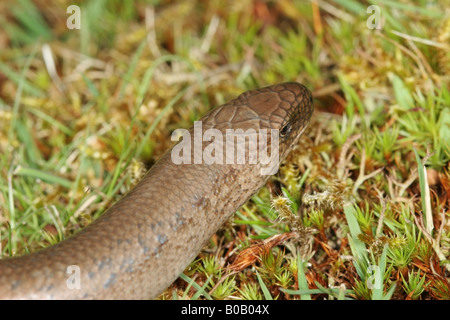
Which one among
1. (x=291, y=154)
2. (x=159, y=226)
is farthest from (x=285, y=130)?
(x=159, y=226)

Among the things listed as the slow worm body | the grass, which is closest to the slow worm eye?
the slow worm body

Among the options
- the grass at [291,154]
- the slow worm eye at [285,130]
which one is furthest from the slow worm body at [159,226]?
the grass at [291,154]

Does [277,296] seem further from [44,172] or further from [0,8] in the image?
[0,8]

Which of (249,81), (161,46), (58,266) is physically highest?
(161,46)

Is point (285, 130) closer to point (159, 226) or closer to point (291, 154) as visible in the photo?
point (291, 154)

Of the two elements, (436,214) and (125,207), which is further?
(436,214)

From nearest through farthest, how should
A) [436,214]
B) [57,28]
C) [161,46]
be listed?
[436,214] < [161,46] < [57,28]

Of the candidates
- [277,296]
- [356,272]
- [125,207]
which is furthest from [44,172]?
[356,272]

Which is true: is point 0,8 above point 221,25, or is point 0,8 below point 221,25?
above
